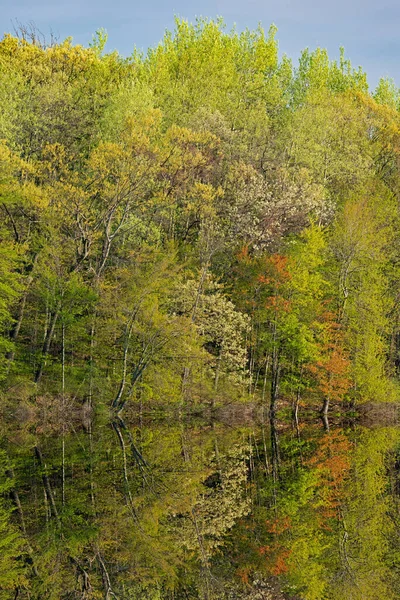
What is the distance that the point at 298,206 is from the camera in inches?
2194

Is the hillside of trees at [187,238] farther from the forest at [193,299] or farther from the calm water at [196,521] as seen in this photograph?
the calm water at [196,521]

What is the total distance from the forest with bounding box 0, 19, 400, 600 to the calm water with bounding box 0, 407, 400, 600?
17 cm

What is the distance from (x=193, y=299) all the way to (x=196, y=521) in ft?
96.8

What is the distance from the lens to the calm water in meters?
14.0

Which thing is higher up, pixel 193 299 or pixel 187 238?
pixel 187 238

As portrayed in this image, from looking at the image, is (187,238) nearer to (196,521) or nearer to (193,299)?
(193,299)

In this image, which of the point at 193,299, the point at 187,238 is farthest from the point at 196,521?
the point at 187,238

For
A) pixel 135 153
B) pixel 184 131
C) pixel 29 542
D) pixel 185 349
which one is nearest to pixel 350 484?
pixel 29 542

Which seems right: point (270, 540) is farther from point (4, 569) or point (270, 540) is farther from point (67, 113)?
point (67, 113)

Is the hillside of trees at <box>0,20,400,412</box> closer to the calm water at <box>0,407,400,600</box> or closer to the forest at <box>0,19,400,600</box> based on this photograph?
the forest at <box>0,19,400,600</box>

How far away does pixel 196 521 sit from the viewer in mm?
18938

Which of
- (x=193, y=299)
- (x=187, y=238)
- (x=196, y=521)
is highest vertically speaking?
(x=187, y=238)

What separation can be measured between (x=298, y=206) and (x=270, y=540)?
40.5 meters

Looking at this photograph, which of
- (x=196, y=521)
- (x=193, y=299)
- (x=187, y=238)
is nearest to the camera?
(x=196, y=521)
